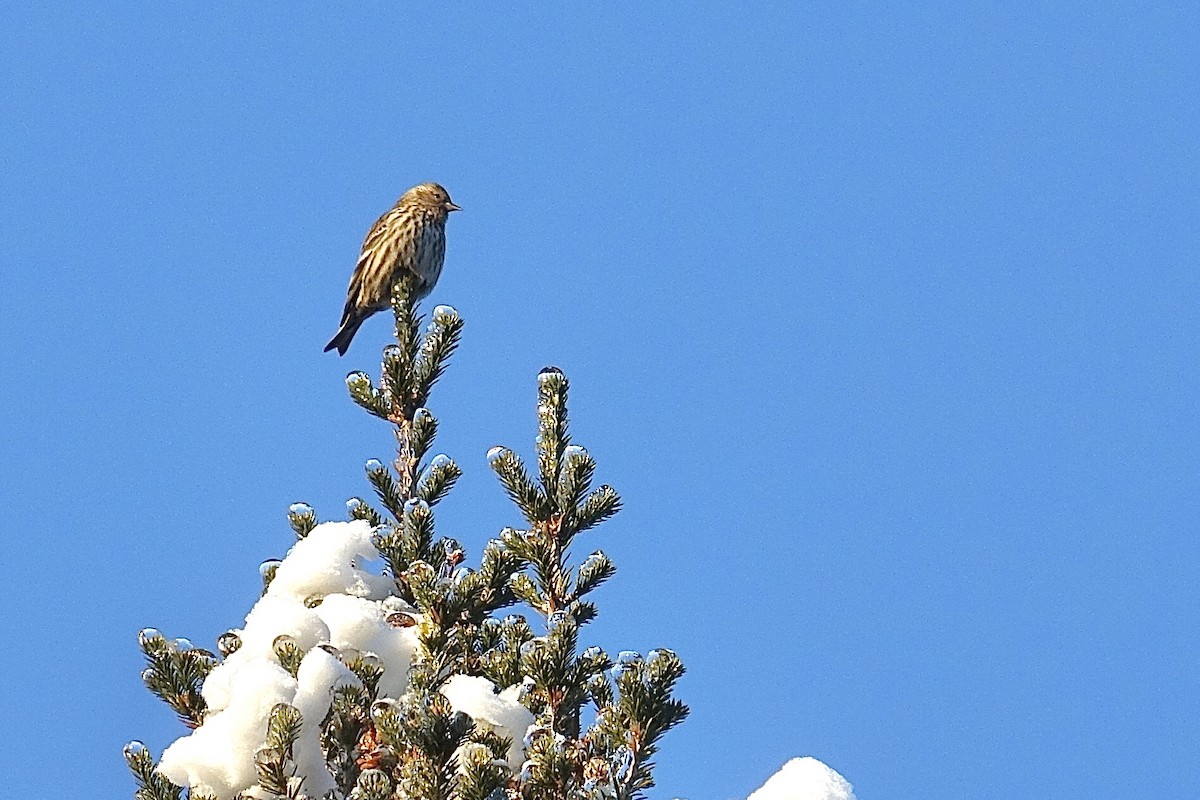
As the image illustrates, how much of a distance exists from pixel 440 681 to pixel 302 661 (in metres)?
0.50

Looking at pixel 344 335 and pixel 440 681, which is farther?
pixel 344 335

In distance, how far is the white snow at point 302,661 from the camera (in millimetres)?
2969

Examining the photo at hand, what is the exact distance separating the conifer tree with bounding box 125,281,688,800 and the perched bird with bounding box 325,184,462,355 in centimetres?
660

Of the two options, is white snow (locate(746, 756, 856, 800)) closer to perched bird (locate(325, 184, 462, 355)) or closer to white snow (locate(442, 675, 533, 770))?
white snow (locate(442, 675, 533, 770))

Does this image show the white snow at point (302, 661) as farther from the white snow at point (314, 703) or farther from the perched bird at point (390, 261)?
the perched bird at point (390, 261)

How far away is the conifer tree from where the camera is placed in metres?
2.96

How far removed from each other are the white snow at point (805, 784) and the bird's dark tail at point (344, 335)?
28.5ft

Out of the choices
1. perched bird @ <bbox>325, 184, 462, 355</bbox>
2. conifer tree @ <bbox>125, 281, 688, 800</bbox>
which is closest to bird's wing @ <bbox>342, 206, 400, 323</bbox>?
perched bird @ <bbox>325, 184, 462, 355</bbox>

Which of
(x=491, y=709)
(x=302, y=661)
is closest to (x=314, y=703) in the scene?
(x=302, y=661)

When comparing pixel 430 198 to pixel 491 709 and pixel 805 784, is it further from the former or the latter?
pixel 805 784

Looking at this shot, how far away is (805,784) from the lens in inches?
100

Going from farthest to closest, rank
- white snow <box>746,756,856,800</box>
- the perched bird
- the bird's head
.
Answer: the bird's head
the perched bird
white snow <box>746,756,856,800</box>

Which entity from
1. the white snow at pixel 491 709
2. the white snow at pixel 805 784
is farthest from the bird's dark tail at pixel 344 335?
the white snow at pixel 805 784

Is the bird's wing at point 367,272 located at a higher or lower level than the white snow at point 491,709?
higher
